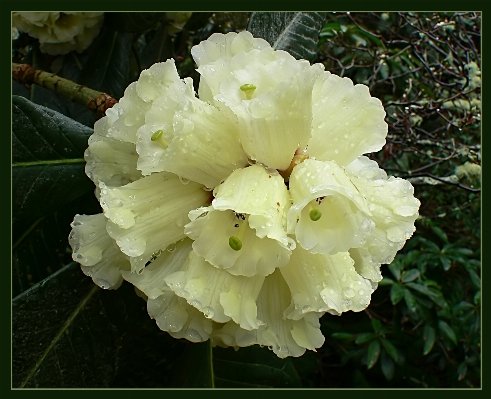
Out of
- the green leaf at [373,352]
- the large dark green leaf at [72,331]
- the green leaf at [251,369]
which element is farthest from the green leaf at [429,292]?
→ the large dark green leaf at [72,331]

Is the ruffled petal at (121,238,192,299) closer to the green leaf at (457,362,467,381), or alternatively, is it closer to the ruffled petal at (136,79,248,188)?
the ruffled petal at (136,79,248,188)

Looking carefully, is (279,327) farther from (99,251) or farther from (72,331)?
(72,331)

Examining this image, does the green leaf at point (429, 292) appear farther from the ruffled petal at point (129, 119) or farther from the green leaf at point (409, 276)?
the ruffled petal at point (129, 119)

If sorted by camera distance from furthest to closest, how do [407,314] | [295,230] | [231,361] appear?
[407,314] < [231,361] < [295,230]

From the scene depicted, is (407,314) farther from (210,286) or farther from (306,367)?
(210,286)

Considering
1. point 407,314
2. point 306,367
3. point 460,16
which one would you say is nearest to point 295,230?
point 306,367
